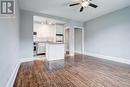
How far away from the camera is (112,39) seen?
18.9 feet

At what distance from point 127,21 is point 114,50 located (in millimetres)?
1703

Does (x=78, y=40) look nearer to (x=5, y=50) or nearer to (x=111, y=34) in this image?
(x=111, y=34)

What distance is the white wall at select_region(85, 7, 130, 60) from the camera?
200 inches

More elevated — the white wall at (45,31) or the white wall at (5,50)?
the white wall at (45,31)

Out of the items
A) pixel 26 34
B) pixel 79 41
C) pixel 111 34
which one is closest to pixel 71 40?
pixel 79 41

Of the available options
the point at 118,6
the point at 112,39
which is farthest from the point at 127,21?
the point at 112,39

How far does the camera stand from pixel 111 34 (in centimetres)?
581

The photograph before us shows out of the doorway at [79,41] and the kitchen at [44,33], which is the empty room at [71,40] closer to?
the kitchen at [44,33]

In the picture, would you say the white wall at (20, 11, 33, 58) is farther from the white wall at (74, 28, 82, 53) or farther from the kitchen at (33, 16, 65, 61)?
the white wall at (74, 28, 82, 53)

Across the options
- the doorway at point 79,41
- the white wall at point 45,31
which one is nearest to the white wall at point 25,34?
the white wall at point 45,31

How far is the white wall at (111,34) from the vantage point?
5.08 metres

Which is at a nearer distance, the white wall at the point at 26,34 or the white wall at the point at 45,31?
the white wall at the point at 26,34

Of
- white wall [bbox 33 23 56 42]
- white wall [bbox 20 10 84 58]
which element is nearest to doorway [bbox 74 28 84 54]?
white wall [bbox 33 23 56 42]

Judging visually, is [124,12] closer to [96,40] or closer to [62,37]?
[96,40]
